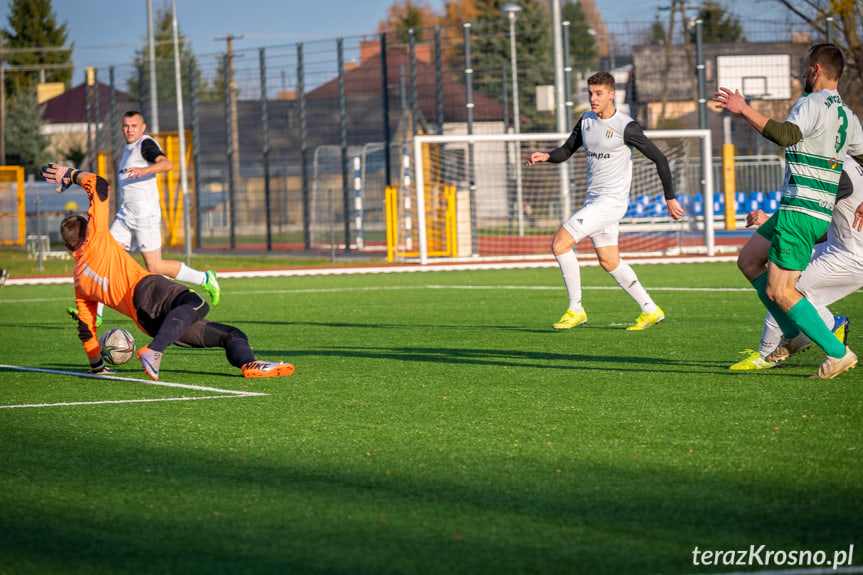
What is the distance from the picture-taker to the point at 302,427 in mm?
5227

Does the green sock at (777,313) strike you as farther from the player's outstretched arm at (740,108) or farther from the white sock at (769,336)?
the player's outstretched arm at (740,108)

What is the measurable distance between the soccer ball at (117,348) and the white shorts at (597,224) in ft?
13.2

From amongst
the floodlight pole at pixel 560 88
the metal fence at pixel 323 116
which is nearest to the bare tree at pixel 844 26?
the metal fence at pixel 323 116

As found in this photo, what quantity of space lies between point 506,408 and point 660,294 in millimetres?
7161

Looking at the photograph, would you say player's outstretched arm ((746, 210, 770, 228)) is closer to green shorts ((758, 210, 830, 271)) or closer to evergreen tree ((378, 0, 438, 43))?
green shorts ((758, 210, 830, 271))

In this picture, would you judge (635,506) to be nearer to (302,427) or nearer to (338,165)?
(302,427)

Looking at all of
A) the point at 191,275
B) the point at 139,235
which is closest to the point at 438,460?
the point at 191,275

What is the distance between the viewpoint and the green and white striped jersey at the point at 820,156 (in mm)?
5586

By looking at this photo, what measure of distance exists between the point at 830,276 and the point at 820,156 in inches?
38.8

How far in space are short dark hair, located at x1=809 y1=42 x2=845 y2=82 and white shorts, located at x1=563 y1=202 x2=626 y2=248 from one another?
365 centimetres

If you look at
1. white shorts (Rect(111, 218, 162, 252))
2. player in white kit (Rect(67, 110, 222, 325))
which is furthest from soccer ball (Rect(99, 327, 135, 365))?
white shorts (Rect(111, 218, 162, 252))

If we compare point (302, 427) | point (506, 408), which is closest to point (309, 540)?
point (302, 427)

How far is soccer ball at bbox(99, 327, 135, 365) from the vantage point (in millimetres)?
7598

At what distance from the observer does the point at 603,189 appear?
9484 millimetres
